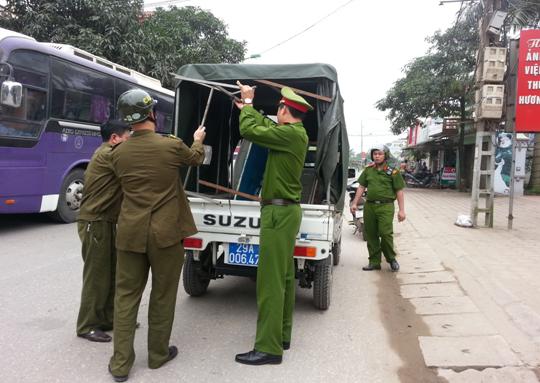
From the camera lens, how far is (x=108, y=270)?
3.72 m

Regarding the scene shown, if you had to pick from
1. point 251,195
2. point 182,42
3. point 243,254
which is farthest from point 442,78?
point 243,254

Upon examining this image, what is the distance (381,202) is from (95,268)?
3.80m

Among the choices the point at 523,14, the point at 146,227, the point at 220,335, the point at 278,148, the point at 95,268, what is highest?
the point at 523,14

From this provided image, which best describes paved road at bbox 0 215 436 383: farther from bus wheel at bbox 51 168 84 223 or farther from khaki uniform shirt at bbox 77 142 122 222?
bus wheel at bbox 51 168 84 223

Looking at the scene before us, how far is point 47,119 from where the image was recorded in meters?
8.22

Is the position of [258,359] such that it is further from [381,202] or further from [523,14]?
[523,14]

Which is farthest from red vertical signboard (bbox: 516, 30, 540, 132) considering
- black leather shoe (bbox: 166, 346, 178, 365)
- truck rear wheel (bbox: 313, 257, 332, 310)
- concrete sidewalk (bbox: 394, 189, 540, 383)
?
black leather shoe (bbox: 166, 346, 178, 365)

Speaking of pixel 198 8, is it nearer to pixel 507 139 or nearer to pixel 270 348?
pixel 507 139

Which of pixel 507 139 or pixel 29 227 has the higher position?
pixel 507 139

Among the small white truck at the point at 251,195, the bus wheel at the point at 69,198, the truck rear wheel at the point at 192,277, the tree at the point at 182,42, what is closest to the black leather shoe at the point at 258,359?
the small white truck at the point at 251,195

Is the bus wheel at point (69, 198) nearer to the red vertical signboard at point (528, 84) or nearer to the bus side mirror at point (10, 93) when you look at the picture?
the bus side mirror at point (10, 93)

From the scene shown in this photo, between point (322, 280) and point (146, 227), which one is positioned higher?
point (146, 227)

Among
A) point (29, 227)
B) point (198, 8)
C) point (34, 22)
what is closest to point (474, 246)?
point (29, 227)

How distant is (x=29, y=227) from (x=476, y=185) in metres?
9.15
